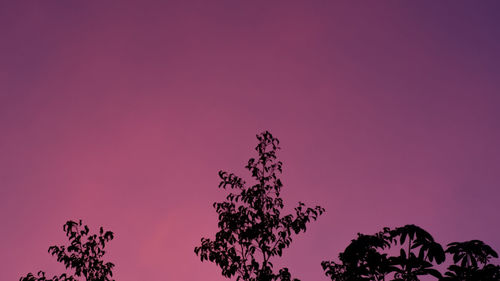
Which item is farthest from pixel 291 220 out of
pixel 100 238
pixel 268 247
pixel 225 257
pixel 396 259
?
pixel 396 259

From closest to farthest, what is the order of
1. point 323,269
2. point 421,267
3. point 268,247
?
point 421,267
point 323,269
point 268,247

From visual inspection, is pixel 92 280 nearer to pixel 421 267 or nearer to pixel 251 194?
pixel 251 194

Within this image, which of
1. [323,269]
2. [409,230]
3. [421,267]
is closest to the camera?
[421,267]

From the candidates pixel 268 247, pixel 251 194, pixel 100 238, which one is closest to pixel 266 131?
pixel 251 194

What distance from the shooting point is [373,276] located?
9570 mm

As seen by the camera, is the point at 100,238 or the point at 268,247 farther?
the point at 100,238

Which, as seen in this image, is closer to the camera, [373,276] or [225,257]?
[373,276]

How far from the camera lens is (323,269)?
51.0 ft

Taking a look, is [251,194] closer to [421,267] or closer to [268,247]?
[268,247]

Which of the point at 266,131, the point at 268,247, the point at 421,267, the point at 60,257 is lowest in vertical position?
the point at 421,267

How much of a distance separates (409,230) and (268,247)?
24.9ft

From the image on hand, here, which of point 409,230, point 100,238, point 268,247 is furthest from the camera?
point 100,238

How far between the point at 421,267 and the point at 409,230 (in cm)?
85

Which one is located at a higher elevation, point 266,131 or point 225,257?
point 266,131
